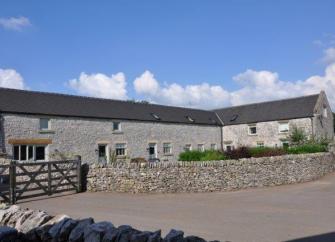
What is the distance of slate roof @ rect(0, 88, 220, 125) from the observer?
25.9 m

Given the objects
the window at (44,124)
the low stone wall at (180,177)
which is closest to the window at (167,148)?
the window at (44,124)

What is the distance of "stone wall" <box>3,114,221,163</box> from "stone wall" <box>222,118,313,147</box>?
491cm

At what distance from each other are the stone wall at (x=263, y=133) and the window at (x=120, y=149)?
1201cm

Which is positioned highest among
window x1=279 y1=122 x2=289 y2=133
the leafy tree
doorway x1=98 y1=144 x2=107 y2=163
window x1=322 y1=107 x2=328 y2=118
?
window x1=322 y1=107 x2=328 y2=118

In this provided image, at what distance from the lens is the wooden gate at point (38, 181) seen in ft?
44.0

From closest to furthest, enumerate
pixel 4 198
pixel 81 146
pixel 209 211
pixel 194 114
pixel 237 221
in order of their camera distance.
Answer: pixel 237 221 → pixel 209 211 → pixel 4 198 → pixel 81 146 → pixel 194 114

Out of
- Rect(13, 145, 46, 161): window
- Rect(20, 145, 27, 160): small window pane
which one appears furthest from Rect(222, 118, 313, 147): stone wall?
Rect(20, 145, 27, 160): small window pane

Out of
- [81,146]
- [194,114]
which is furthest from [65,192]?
[194,114]

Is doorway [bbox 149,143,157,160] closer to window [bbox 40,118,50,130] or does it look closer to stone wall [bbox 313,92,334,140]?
window [bbox 40,118,50,130]

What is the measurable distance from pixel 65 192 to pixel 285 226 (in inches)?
385

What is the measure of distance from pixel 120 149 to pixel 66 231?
24.8 meters

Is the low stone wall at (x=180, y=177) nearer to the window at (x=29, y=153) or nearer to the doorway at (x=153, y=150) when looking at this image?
the window at (x=29, y=153)

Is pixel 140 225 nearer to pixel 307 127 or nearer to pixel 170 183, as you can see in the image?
pixel 170 183

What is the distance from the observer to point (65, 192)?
15508mm
